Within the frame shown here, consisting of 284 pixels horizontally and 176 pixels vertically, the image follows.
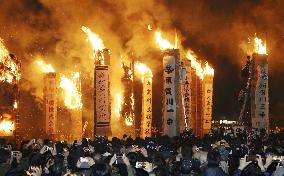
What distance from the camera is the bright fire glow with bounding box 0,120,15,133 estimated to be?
2259 cm

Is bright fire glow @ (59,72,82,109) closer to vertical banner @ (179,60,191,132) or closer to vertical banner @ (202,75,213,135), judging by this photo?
vertical banner @ (202,75,213,135)

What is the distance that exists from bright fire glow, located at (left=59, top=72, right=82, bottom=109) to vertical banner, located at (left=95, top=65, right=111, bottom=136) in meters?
13.7

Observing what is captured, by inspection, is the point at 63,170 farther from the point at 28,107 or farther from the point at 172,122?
the point at 28,107

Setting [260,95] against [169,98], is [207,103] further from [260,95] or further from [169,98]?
[169,98]

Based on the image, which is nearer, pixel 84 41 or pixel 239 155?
pixel 239 155

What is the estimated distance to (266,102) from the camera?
20359mm

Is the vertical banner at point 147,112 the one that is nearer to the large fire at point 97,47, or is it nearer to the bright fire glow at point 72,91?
the large fire at point 97,47

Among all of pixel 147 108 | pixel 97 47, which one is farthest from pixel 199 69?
pixel 97 47

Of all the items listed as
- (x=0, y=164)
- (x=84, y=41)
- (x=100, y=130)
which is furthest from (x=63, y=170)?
(x=84, y=41)

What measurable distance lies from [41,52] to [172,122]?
1881 centimetres

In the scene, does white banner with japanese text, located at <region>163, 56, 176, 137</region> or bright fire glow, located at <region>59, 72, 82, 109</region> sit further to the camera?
bright fire glow, located at <region>59, 72, 82, 109</region>

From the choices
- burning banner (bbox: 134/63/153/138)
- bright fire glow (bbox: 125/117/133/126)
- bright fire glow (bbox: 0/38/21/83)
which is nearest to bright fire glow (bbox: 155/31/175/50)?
burning banner (bbox: 134/63/153/138)

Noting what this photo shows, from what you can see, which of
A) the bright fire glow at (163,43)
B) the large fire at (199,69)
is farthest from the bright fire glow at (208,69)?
the bright fire glow at (163,43)

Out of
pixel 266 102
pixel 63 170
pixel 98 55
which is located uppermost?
pixel 98 55
